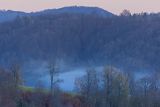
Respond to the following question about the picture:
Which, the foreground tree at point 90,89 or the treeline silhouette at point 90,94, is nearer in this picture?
the treeline silhouette at point 90,94

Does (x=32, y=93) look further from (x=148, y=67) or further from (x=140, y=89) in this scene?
(x=148, y=67)

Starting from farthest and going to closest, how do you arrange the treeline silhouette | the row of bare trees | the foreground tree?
the foreground tree < the row of bare trees < the treeline silhouette

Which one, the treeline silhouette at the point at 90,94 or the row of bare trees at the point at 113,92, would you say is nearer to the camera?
the treeline silhouette at the point at 90,94

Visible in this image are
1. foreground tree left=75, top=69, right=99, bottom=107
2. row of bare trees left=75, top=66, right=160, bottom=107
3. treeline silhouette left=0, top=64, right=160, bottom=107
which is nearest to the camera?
treeline silhouette left=0, top=64, right=160, bottom=107

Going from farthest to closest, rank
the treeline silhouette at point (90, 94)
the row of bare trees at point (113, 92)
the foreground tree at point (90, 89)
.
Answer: the foreground tree at point (90, 89), the row of bare trees at point (113, 92), the treeline silhouette at point (90, 94)

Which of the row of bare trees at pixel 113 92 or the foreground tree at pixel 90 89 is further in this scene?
the foreground tree at pixel 90 89

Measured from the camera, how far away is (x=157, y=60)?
648 ft

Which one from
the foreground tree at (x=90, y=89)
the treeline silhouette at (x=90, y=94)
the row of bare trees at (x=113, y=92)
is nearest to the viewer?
the treeline silhouette at (x=90, y=94)

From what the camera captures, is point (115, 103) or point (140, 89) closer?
point (115, 103)

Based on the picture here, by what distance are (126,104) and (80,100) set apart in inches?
417

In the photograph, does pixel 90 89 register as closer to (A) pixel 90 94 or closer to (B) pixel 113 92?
(A) pixel 90 94

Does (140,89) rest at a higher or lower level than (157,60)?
lower

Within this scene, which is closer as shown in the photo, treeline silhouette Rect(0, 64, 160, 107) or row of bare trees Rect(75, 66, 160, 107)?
treeline silhouette Rect(0, 64, 160, 107)

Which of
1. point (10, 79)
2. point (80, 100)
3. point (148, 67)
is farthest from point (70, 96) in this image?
point (148, 67)
